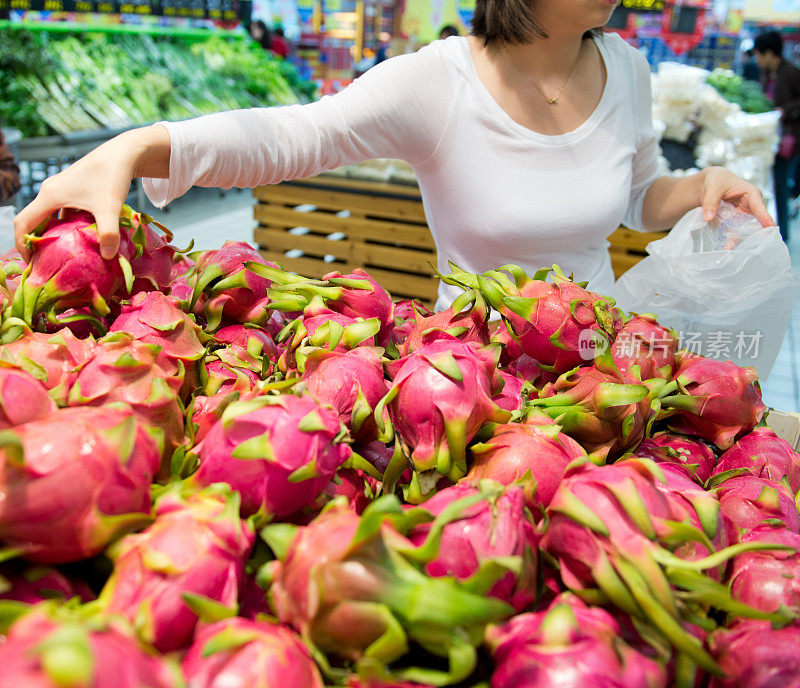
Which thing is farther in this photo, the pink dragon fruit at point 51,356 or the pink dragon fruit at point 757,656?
the pink dragon fruit at point 51,356

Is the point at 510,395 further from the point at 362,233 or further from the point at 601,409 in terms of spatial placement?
the point at 362,233

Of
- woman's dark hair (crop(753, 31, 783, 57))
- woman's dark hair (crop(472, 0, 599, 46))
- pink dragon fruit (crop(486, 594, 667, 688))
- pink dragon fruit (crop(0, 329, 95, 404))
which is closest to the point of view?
pink dragon fruit (crop(486, 594, 667, 688))

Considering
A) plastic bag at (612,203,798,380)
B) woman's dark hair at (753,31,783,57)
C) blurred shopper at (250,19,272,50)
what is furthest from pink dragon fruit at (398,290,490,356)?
A: blurred shopper at (250,19,272,50)

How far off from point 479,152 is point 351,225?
2.21m

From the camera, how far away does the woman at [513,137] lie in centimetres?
146

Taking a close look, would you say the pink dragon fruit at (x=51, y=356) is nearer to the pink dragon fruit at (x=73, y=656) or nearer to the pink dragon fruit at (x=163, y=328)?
the pink dragon fruit at (x=163, y=328)

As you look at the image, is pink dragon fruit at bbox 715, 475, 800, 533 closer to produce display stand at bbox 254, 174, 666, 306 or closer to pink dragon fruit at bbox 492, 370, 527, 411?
pink dragon fruit at bbox 492, 370, 527, 411

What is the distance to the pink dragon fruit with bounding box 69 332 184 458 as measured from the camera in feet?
2.25

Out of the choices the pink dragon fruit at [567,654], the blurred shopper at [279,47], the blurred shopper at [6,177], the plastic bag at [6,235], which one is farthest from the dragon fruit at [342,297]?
the blurred shopper at [279,47]

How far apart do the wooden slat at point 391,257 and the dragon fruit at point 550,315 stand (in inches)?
104

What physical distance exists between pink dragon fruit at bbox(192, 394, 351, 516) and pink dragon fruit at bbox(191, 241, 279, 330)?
1.09ft

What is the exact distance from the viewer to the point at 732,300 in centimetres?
145

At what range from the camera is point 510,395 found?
2.74ft

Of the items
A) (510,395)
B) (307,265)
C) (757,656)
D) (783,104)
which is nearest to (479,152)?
(510,395)
